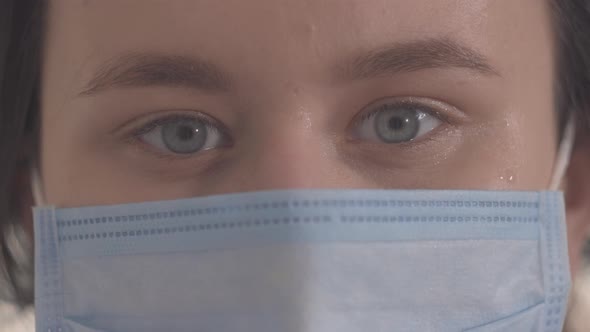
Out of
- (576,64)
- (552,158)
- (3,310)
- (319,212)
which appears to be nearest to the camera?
(319,212)

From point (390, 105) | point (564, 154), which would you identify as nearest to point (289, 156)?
point (390, 105)

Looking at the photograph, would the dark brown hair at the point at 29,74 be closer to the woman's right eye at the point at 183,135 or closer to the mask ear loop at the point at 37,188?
the mask ear loop at the point at 37,188

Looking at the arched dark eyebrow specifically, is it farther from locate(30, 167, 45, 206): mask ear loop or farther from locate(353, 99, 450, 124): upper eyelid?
locate(30, 167, 45, 206): mask ear loop

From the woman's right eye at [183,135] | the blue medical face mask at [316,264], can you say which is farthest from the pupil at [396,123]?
the woman's right eye at [183,135]

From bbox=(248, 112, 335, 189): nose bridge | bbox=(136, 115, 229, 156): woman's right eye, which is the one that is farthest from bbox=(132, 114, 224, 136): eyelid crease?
bbox=(248, 112, 335, 189): nose bridge

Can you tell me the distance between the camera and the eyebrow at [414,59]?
1061mm

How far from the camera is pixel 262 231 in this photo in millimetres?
1043

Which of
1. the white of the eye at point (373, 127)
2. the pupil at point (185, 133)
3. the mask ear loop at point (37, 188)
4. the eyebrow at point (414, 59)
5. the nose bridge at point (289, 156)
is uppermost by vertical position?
the mask ear loop at point (37, 188)

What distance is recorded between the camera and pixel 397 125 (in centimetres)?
117

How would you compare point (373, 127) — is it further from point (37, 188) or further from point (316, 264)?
point (37, 188)

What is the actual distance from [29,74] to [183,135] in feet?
1.22

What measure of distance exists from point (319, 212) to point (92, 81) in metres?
0.42

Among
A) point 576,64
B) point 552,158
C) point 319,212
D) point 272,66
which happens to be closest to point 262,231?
point 319,212

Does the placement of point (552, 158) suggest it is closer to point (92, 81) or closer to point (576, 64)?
point (576, 64)
